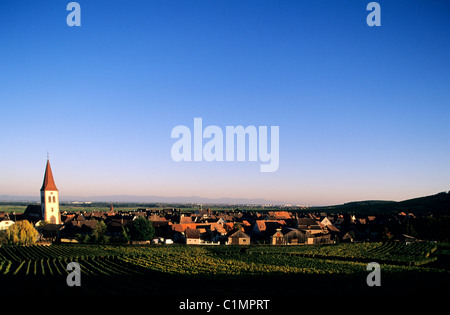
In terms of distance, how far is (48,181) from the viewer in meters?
75.3

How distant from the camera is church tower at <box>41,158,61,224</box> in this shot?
74.1 m

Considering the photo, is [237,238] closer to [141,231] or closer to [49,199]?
[141,231]

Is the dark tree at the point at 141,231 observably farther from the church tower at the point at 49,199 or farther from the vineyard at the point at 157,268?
the church tower at the point at 49,199

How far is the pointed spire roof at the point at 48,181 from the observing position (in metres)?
74.6

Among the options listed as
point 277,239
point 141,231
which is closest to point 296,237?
point 277,239

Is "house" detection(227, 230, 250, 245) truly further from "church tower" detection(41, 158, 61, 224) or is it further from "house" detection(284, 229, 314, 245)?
"church tower" detection(41, 158, 61, 224)

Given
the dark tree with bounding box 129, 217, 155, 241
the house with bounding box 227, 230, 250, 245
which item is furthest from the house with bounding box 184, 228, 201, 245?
the dark tree with bounding box 129, 217, 155, 241

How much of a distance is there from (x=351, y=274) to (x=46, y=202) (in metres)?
70.4

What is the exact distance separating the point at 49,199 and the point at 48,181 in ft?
14.2

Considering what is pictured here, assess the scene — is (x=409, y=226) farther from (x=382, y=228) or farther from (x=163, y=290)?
(x=163, y=290)
